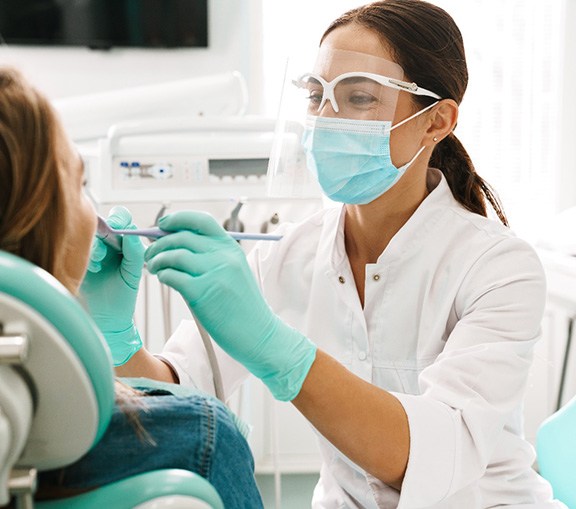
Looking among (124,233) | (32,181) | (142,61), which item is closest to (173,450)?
(32,181)

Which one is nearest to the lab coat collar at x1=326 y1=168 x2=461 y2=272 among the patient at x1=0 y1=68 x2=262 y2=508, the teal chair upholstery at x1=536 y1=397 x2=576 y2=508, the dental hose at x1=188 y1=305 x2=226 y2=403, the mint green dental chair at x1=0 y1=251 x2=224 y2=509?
the dental hose at x1=188 y1=305 x2=226 y2=403

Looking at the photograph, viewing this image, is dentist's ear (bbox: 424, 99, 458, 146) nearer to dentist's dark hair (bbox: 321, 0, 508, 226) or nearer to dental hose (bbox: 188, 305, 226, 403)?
dentist's dark hair (bbox: 321, 0, 508, 226)

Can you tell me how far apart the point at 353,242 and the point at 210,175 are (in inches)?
31.2

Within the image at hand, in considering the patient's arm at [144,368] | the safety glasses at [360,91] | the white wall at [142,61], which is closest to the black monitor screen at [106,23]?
the white wall at [142,61]

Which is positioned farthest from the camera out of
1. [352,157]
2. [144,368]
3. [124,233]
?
[352,157]

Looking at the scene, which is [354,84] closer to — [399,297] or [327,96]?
[327,96]

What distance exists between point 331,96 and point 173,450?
891 mm

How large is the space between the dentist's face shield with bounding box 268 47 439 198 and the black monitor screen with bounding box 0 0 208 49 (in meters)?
1.72

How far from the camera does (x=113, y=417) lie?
765 millimetres

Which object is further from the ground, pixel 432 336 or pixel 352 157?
pixel 352 157

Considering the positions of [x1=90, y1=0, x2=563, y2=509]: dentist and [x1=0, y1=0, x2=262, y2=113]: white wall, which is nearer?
[x1=90, y1=0, x2=563, y2=509]: dentist

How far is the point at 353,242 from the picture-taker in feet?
5.31

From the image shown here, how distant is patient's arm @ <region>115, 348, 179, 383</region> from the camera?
1.38 meters

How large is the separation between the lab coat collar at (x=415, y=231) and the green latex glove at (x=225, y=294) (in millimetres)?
436
